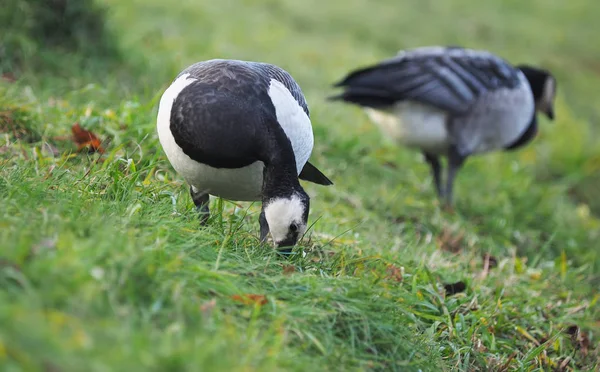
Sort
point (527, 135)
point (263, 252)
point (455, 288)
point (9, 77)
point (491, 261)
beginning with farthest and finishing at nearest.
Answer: point (527, 135), point (9, 77), point (491, 261), point (455, 288), point (263, 252)

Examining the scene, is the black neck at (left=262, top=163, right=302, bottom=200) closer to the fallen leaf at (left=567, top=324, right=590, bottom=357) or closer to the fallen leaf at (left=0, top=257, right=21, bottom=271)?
the fallen leaf at (left=0, top=257, right=21, bottom=271)

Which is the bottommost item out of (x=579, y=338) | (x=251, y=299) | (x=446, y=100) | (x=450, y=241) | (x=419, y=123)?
(x=450, y=241)

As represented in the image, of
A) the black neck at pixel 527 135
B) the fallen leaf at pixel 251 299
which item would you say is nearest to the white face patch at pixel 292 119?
the fallen leaf at pixel 251 299

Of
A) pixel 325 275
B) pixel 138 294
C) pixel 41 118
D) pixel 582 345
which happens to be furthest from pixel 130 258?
pixel 582 345

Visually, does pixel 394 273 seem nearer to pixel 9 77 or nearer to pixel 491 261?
pixel 491 261

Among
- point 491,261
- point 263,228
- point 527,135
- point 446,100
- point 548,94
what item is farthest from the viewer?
point 548,94

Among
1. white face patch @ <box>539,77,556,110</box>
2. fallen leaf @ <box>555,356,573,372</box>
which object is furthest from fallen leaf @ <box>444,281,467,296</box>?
white face patch @ <box>539,77,556,110</box>

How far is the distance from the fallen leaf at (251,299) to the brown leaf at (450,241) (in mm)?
2830

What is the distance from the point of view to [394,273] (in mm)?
3822

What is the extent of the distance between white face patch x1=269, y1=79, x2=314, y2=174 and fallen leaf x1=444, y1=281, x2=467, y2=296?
108cm

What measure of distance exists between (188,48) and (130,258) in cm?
608

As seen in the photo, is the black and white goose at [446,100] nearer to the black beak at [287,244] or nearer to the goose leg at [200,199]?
the goose leg at [200,199]

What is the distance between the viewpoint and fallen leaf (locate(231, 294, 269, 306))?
2.73 m

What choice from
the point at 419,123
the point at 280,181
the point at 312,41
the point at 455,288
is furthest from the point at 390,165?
the point at 312,41
